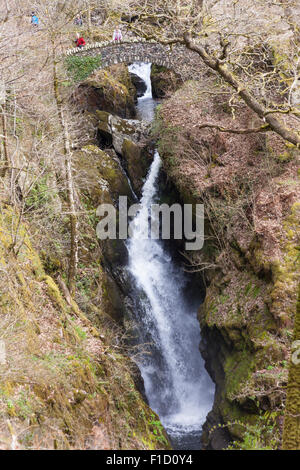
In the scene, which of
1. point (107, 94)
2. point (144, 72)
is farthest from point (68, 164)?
point (144, 72)

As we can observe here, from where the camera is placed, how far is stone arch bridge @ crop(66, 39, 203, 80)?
1577 centimetres

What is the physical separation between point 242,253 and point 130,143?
324 inches

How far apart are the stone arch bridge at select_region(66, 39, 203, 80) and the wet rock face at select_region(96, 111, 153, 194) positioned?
246 centimetres

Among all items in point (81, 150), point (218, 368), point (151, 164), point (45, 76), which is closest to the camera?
point (218, 368)

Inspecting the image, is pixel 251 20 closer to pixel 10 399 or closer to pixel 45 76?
pixel 45 76

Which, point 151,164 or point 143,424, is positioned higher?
point 151,164

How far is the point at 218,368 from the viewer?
36.6 feet

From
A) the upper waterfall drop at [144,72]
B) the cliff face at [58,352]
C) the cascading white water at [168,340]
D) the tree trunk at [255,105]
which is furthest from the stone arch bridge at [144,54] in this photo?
the upper waterfall drop at [144,72]

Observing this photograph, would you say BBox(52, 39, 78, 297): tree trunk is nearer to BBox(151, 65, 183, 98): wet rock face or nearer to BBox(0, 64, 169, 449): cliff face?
BBox(0, 64, 169, 449): cliff face

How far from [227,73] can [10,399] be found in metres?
8.76

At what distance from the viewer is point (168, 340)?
A: 45.1 ft

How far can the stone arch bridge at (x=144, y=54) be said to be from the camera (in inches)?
621
